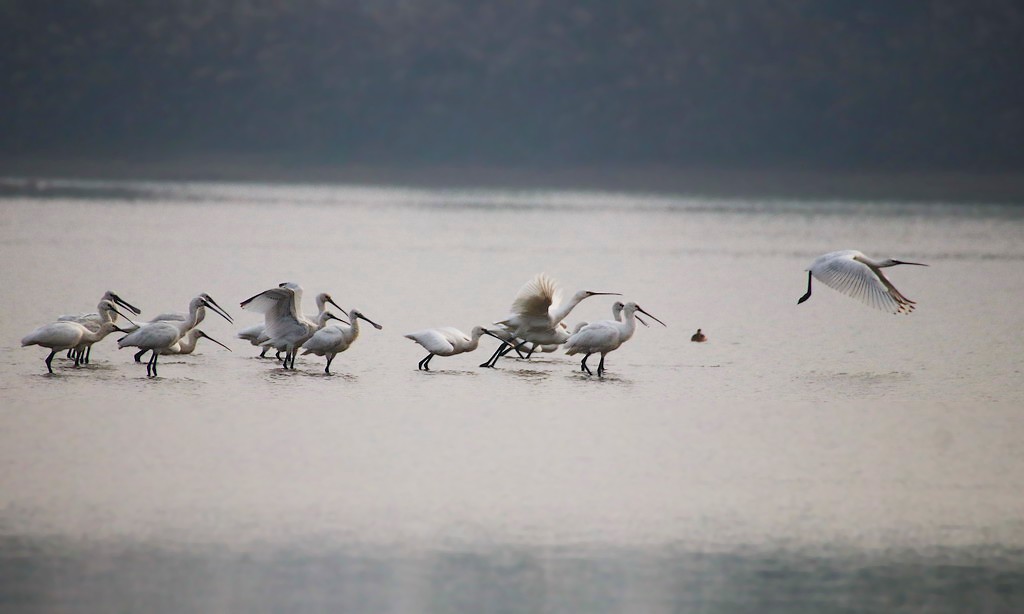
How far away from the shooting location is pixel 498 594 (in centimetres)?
852

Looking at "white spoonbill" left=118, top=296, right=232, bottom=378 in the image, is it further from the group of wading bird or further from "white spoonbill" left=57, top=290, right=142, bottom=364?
"white spoonbill" left=57, top=290, right=142, bottom=364

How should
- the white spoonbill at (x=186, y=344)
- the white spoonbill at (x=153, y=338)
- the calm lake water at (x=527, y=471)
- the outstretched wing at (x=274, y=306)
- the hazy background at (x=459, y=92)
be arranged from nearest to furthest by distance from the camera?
the calm lake water at (x=527, y=471) < the white spoonbill at (x=153, y=338) < the outstretched wing at (x=274, y=306) < the white spoonbill at (x=186, y=344) < the hazy background at (x=459, y=92)

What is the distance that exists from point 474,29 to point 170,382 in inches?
5871

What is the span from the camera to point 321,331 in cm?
1485

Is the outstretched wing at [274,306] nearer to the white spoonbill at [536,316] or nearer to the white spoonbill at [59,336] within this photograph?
the white spoonbill at [59,336]

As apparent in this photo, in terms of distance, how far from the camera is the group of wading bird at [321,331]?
14484 mm

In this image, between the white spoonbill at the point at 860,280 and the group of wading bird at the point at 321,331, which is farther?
the white spoonbill at the point at 860,280

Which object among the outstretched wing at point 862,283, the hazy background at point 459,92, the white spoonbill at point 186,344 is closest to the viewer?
the white spoonbill at point 186,344

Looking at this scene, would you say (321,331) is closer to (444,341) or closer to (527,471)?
(444,341)

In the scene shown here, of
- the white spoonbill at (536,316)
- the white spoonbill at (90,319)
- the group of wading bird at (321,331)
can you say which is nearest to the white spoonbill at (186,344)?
the group of wading bird at (321,331)

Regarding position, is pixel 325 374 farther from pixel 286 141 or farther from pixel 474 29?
pixel 474 29

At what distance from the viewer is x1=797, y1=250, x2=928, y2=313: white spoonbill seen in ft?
55.1

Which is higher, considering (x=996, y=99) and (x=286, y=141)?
(x=996, y=99)

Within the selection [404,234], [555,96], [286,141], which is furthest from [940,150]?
[404,234]
